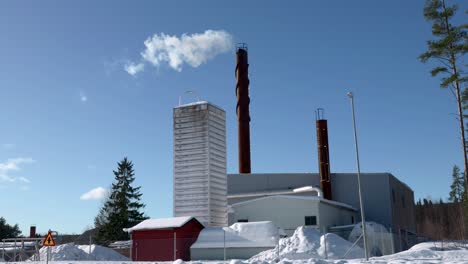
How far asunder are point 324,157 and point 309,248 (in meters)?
23.2

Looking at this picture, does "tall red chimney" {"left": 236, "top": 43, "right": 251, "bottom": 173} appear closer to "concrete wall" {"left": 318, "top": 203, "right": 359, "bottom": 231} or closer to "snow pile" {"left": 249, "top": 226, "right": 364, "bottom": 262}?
"concrete wall" {"left": 318, "top": 203, "right": 359, "bottom": 231}

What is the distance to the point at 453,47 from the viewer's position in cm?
4131

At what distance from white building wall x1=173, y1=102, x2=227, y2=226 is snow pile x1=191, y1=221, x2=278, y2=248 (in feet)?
12.9

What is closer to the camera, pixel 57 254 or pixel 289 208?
pixel 57 254

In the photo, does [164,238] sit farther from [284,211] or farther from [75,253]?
[284,211]

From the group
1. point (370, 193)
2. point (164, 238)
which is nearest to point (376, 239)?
point (370, 193)

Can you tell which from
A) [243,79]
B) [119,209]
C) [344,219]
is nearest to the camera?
[344,219]

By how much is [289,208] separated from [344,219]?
8016mm

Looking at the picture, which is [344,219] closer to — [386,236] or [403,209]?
[386,236]

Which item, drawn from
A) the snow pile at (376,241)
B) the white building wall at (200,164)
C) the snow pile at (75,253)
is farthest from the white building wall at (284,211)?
the snow pile at (75,253)

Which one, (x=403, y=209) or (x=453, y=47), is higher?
(x=453, y=47)

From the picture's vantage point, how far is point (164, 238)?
Result: 122 feet

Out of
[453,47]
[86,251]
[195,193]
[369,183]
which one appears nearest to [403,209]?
[369,183]

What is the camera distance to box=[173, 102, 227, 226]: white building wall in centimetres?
4109
